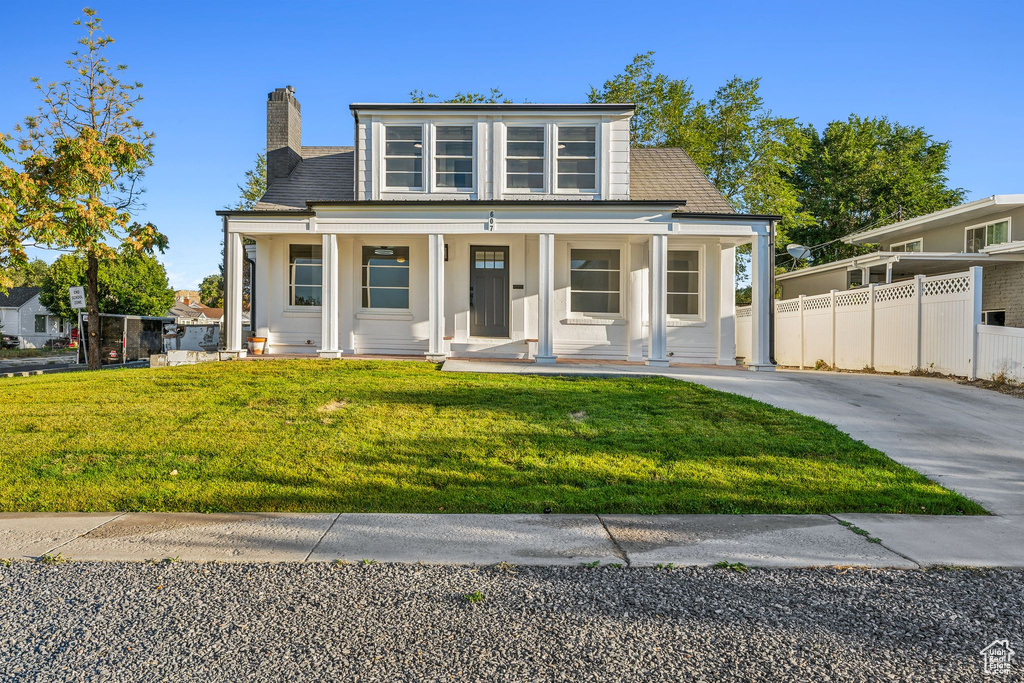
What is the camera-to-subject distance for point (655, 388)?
10.1 metres

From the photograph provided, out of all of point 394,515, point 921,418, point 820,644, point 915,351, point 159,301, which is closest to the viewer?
point 820,644

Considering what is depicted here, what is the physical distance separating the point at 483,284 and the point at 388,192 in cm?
326

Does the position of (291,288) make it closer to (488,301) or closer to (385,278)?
(385,278)

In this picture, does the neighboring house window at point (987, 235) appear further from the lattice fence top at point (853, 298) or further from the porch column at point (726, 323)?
the porch column at point (726, 323)

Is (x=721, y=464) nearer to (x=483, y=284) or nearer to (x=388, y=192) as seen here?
(x=483, y=284)

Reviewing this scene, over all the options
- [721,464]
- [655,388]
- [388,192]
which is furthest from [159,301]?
[721,464]

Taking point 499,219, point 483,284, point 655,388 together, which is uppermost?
point 499,219

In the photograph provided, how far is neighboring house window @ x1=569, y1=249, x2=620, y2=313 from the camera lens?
16.0 metres

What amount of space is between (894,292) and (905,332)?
1.07m

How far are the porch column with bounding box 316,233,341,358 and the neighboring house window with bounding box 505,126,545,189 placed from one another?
4.53 metres

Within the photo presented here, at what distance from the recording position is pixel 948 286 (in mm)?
13219

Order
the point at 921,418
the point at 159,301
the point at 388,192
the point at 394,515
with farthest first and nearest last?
the point at 159,301
the point at 388,192
the point at 921,418
the point at 394,515

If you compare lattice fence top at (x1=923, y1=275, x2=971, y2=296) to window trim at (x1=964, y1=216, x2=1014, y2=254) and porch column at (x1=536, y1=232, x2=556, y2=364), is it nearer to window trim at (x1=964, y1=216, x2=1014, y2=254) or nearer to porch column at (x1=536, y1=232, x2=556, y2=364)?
window trim at (x1=964, y1=216, x2=1014, y2=254)

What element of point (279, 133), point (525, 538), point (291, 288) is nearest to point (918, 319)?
point (525, 538)
